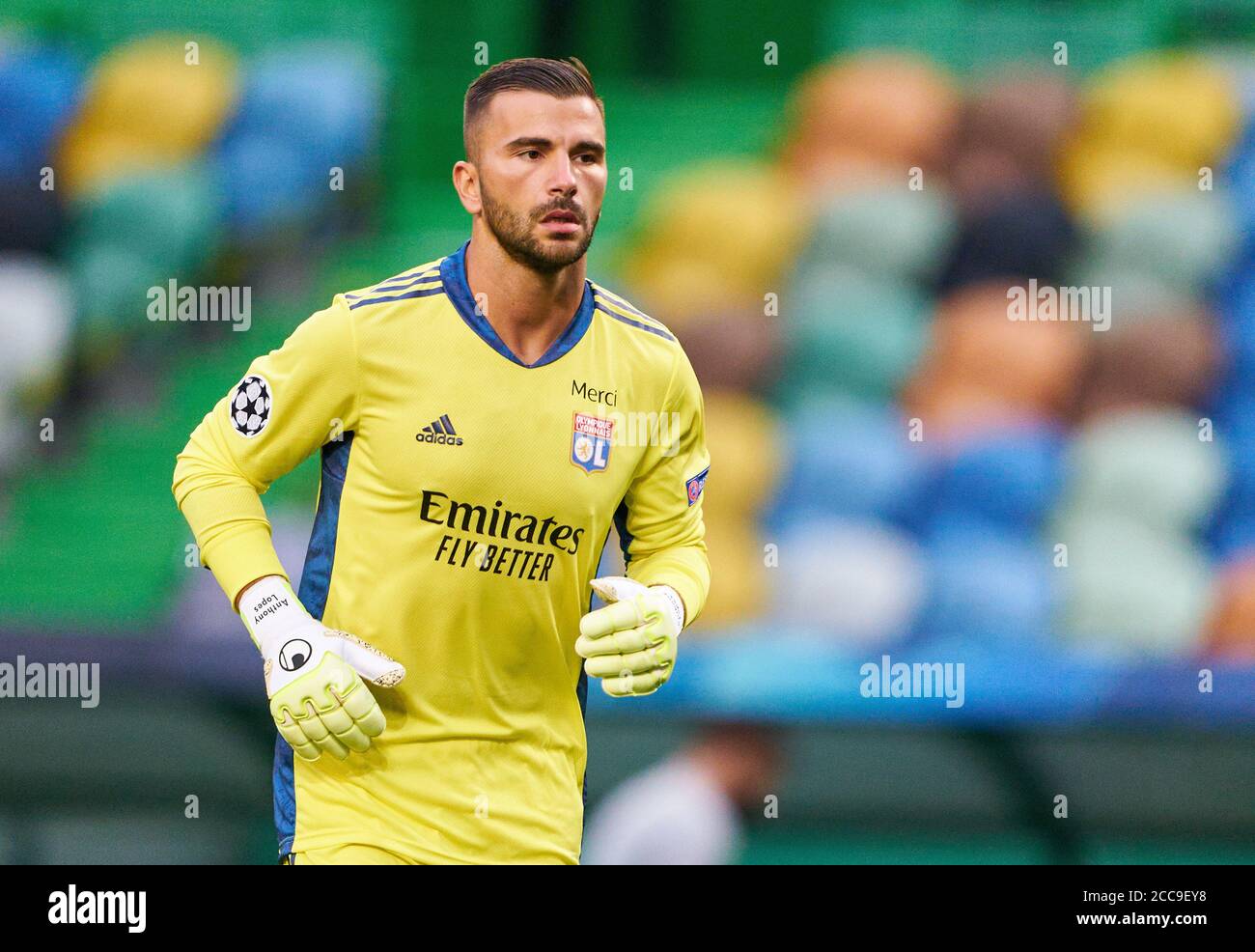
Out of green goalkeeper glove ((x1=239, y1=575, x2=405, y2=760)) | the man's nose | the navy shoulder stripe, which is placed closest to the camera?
green goalkeeper glove ((x1=239, y1=575, x2=405, y2=760))

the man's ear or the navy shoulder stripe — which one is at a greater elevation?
the man's ear

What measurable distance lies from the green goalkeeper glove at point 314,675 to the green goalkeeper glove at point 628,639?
0.36m

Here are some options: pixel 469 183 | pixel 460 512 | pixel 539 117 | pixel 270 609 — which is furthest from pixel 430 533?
pixel 539 117

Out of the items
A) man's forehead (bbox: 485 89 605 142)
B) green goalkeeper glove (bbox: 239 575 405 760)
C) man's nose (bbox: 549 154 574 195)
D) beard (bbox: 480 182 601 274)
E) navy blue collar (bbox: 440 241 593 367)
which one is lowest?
green goalkeeper glove (bbox: 239 575 405 760)

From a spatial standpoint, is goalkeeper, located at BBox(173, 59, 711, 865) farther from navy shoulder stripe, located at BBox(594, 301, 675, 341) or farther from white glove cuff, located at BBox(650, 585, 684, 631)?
navy shoulder stripe, located at BBox(594, 301, 675, 341)

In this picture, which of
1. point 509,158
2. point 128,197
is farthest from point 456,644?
point 128,197

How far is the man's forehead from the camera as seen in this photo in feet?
11.0

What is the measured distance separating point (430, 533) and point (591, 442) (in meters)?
0.36

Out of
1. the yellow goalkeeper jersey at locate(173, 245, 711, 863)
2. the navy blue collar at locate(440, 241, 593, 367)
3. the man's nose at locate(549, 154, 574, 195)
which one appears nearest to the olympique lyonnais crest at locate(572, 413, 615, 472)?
the yellow goalkeeper jersey at locate(173, 245, 711, 863)

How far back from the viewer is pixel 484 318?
3.44 metres

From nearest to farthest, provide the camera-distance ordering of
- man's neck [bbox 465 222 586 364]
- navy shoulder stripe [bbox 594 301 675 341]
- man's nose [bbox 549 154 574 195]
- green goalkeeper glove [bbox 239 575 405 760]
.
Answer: green goalkeeper glove [bbox 239 575 405 760] < man's nose [bbox 549 154 574 195] < man's neck [bbox 465 222 586 364] < navy shoulder stripe [bbox 594 301 675 341]

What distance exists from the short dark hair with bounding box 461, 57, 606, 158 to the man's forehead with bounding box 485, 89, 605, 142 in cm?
1

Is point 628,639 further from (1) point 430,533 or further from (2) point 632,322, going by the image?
(2) point 632,322

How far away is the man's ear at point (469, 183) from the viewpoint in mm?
3438
